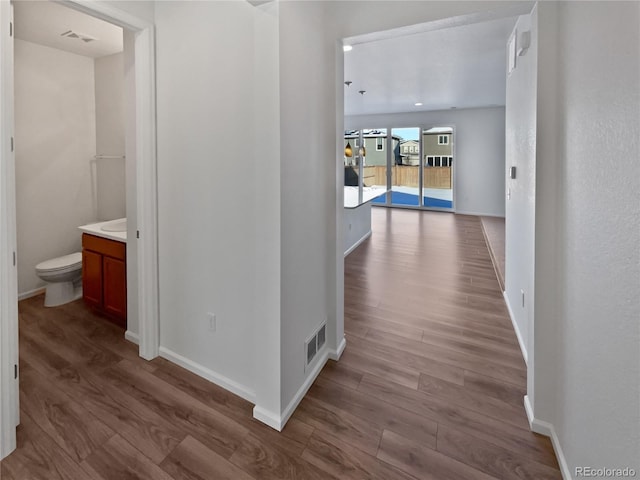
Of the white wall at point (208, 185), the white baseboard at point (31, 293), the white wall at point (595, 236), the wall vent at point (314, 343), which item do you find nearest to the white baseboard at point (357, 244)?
the wall vent at point (314, 343)

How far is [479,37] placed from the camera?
3.66 m

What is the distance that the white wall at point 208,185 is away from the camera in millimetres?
1886

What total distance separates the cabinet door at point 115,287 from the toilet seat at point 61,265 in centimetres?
65

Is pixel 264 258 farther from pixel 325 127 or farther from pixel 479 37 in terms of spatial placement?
pixel 479 37

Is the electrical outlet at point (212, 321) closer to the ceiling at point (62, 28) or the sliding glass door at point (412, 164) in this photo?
the ceiling at point (62, 28)

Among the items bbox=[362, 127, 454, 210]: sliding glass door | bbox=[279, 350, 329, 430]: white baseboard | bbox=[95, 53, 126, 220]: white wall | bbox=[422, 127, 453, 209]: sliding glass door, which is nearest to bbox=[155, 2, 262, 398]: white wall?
bbox=[279, 350, 329, 430]: white baseboard

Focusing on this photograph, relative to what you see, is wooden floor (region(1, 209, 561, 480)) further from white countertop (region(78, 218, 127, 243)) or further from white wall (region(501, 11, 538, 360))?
white countertop (region(78, 218, 127, 243))

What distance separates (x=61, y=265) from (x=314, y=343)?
2804mm

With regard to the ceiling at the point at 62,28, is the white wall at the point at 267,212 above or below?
below

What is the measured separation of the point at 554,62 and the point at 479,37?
2.60m

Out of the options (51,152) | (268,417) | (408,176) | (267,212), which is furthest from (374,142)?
(268,417)

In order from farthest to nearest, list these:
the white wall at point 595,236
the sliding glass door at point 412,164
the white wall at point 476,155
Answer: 1. the sliding glass door at point 412,164
2. the white wall at point 476,155
3. the white wall at point 595,236

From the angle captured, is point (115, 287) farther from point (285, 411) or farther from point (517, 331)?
point (517, 331)

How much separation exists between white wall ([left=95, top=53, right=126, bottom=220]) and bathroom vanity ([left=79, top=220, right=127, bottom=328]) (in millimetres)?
818
